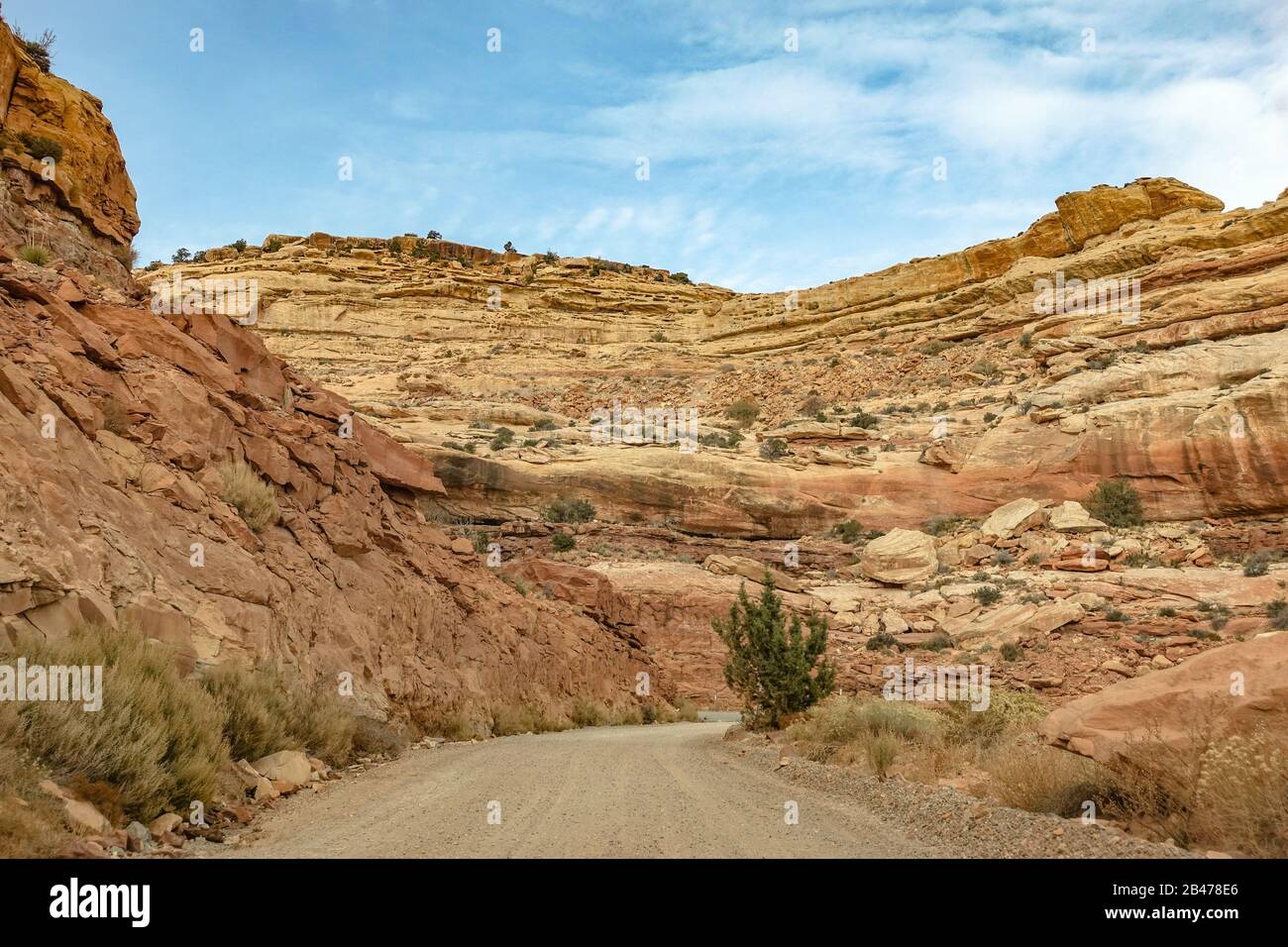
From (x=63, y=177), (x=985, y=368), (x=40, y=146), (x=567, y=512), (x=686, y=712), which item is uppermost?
(x=985, y=368)

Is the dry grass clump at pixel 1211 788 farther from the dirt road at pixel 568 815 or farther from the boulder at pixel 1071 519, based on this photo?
the boulder at pixel 1071 519

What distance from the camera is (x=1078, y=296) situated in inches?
2122

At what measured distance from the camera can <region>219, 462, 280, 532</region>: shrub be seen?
467 inches

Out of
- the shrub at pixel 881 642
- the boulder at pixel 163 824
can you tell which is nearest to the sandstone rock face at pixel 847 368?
the shrub at pixel 881 642

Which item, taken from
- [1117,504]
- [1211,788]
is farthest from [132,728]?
[1117,504]

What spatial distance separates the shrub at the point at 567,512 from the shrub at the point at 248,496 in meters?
20.8

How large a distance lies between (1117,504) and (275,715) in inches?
1224

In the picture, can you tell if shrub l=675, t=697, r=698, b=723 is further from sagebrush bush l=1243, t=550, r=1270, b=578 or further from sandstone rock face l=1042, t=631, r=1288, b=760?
sandstone rock face l=1042, t=631, r=1288, b=760

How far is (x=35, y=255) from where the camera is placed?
12.6 metres

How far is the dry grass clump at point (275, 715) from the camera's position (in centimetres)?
794

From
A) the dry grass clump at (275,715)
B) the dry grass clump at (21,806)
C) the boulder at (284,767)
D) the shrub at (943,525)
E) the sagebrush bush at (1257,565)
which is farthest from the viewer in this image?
the shrub at (943,525)

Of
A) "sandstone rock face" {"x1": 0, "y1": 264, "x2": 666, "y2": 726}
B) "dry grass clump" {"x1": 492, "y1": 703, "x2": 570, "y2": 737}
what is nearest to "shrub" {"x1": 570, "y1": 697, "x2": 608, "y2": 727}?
"sandstone rock face" {"x1": 0, "y1": 264, "x2": 666, "y2": 726}

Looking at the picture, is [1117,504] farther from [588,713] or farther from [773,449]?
[588,713]
